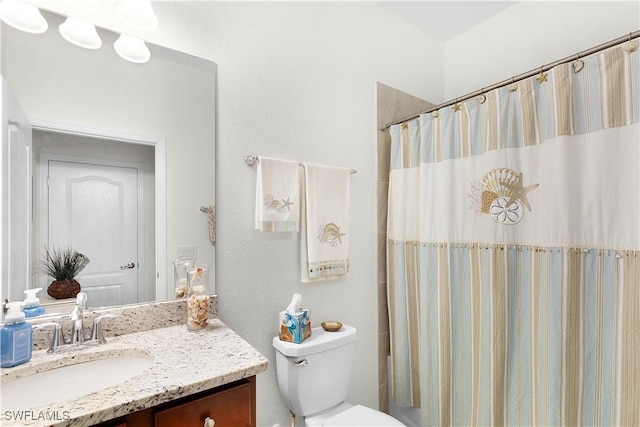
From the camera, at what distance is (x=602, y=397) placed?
3.79 ft

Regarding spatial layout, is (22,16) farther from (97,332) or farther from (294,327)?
(294,327)

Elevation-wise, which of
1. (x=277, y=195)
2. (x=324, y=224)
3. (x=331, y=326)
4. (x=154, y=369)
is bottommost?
(x=331, y=326)

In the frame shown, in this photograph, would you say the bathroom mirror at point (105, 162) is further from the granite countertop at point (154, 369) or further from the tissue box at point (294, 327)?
the tissue box at point (294, 327)

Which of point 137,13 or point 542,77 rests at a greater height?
point 137,13

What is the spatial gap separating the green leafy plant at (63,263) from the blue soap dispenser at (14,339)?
17 centimetres

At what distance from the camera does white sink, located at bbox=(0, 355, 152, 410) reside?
83 centimetres

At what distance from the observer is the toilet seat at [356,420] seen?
135cm

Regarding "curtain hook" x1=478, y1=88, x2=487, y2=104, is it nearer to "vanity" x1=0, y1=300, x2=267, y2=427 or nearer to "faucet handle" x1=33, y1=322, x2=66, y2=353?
"vanity" x1=0, y1=300, x2=267, y2=427

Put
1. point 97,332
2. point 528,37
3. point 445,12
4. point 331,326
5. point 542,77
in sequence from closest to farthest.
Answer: point 97,332, point 542,77, point 331,326, point 528,37, point 445,12

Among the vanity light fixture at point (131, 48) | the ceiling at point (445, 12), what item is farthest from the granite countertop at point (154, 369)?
the ceiling at point (445, 12)

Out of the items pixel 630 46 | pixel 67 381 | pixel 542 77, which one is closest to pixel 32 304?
pixel 67 381

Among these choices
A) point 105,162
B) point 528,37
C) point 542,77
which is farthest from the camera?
point 528,37

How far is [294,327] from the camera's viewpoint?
4.55ft

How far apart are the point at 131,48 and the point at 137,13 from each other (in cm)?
12
